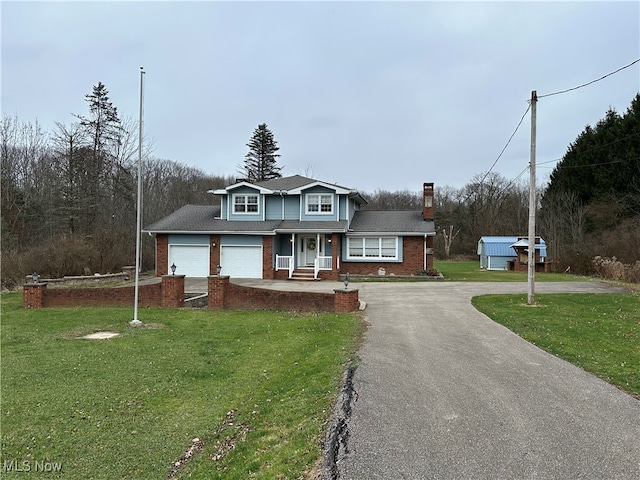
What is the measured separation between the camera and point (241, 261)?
24562mm

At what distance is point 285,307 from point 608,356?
867 cm

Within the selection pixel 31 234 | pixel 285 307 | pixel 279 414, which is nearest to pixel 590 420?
pixel 279 414

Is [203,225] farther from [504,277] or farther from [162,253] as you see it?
[504,277]

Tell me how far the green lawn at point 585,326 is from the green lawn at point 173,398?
3.81 metres

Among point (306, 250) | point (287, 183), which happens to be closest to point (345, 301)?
point (306, 250)

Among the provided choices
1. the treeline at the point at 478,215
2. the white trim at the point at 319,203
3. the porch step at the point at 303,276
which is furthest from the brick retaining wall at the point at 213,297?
the treeline at the point at 478,215

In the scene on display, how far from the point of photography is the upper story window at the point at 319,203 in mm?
25719

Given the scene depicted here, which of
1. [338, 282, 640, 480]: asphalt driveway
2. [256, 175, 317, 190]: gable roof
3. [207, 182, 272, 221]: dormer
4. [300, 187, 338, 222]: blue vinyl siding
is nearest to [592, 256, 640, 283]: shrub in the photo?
[300, 187, 338, 222]: blue vinyl siding

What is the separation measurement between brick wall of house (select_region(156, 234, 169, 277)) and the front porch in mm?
6055

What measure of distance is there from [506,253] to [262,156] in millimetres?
32180

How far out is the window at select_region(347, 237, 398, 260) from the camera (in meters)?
25.5

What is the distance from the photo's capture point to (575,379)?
647 cm

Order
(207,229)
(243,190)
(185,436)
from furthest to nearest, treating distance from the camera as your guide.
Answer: (243,190), (207,229), (185,436)

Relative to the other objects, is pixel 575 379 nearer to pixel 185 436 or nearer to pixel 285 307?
pixel 185 436
